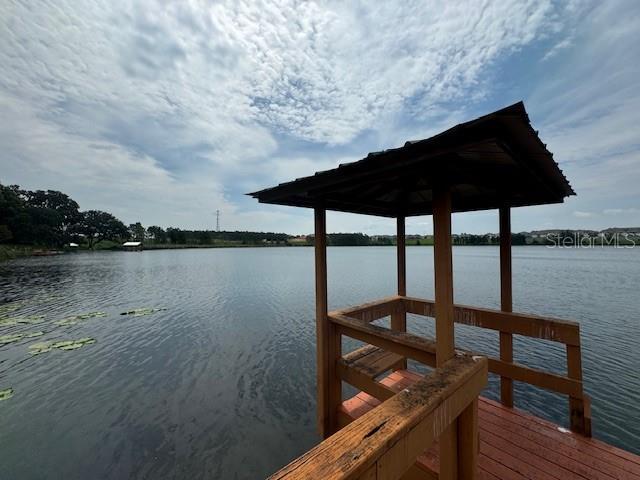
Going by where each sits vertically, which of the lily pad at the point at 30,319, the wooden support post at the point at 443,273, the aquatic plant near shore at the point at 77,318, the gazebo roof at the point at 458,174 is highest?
the gazebo roof at the point at 458,174

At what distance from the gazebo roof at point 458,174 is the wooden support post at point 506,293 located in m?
0.30

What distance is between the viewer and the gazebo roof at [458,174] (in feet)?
5.00

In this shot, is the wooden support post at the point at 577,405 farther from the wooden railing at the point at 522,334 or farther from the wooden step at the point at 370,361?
the wooden step at the point at 370,361

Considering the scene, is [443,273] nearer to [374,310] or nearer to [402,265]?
[374,310]

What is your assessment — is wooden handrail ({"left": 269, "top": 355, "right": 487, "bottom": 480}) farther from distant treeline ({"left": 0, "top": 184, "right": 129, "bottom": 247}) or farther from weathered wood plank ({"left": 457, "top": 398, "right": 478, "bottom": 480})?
distant treeline ({"left": 0, "top": 184, "right": 129, "bottom": 247})

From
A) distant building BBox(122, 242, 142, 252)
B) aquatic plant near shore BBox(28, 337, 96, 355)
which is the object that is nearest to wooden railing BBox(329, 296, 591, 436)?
aquatic plant near shore BBox(28, 337, 96, 355)

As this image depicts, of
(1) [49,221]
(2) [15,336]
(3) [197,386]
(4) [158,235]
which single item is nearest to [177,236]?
(4) [158,235]

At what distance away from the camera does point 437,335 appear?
2053 millimetres

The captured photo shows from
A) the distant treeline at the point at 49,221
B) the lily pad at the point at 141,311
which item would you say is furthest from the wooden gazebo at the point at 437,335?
the distant treeline at the point at 49,221

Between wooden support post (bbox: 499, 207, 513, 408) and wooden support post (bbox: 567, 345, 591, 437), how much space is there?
634mm

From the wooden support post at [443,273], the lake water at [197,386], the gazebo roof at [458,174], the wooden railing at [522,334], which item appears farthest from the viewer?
the lake water at [197,386]

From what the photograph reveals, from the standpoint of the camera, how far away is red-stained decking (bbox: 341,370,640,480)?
2326 millimetres

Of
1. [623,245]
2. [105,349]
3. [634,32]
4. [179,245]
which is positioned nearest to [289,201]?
[634,32]

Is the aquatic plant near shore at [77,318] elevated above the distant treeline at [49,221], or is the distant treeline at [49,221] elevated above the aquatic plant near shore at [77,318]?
the distant treeline at [49,221]
